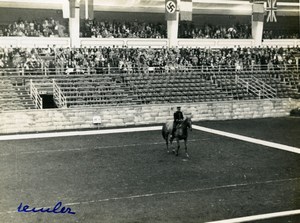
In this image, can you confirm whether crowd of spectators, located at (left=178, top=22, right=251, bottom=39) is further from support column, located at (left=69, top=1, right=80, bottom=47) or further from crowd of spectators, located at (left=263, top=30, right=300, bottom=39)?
support column, located at (left=69, top=1, right=80, bottom=47)

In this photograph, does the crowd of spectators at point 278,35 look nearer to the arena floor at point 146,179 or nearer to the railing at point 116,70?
the railing at point 116,70

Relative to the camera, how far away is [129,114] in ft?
72.6

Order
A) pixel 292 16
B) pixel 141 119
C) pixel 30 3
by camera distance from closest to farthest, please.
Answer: pixel 141 119 → pixel 30 3 → pixel 292 16

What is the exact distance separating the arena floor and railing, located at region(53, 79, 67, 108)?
373cm

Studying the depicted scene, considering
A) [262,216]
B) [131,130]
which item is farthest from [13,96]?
[262,216]

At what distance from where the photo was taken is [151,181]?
1136 cm

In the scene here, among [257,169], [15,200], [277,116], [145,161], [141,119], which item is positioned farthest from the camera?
[277,116]

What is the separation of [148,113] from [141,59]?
592cm

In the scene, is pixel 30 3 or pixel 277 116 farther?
pixel 30 3

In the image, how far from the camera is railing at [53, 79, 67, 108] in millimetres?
21506

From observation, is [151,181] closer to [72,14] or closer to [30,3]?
[72,14]

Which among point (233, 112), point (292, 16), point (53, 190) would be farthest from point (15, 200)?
point (292, 16)

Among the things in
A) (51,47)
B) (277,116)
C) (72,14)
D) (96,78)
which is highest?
(72,14)

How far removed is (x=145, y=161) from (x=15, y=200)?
5.15m
